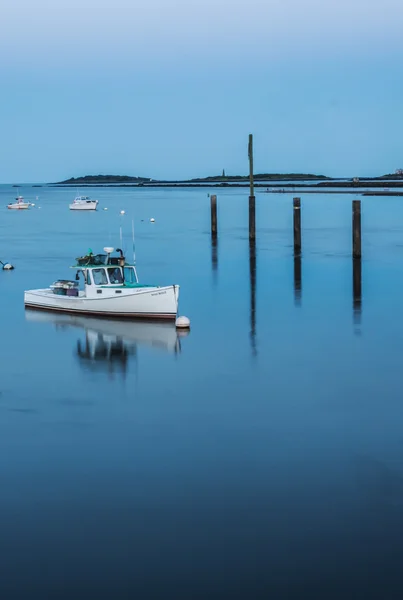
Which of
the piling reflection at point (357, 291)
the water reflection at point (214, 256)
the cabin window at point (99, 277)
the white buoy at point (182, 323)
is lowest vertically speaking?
the water reflection at point (214, 256)

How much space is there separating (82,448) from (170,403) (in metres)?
3.88

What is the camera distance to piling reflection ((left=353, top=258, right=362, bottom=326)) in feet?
108

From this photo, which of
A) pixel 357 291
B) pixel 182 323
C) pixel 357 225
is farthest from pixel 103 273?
pixel 357 225

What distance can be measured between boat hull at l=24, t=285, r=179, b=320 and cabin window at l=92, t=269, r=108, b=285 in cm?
66

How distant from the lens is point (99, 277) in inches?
1276

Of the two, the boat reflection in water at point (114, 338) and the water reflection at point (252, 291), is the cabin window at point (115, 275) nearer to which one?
the boat reflection in water at point (114, 338)

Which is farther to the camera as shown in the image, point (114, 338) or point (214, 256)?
point (214, 256)

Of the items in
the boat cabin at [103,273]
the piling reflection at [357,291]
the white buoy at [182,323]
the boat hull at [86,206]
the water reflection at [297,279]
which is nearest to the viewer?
the white buoy at [182,323]

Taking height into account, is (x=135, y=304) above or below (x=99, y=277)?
below

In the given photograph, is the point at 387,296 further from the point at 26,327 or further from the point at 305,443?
the point at 305,443

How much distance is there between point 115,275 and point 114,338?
382 centimetres

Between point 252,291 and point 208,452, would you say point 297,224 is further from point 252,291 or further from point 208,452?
point 208,452

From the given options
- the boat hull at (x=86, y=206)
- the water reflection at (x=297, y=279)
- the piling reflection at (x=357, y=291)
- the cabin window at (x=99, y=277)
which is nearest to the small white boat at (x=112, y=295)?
the cabin window at (x=99, y=277)

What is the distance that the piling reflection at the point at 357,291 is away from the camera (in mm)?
32906
